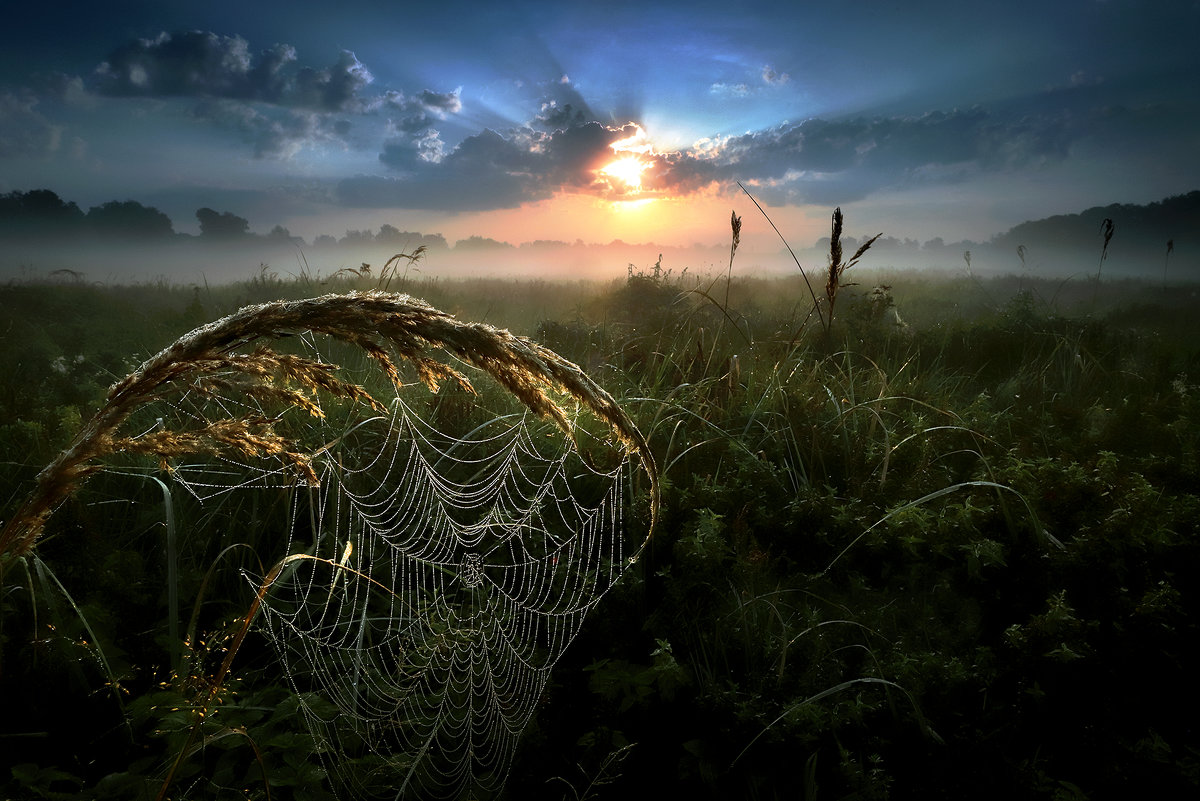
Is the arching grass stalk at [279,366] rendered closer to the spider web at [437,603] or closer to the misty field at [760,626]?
the misty field at [760,626]

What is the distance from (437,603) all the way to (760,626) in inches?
48.5

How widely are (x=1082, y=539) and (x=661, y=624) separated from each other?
1.50 metres

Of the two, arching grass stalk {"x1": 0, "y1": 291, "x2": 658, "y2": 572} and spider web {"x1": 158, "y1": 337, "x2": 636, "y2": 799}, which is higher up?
arching grass stalk {"x1": 0, "y1": 291, "x2": 658, "y2": 572}

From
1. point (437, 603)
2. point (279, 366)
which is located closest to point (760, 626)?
point (437, 603)

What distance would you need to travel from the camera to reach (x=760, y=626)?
237cm

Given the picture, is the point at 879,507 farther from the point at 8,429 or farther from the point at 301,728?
the point at 8,429

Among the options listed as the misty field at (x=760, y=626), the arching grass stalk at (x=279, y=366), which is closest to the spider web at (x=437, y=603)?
the misty field at (x=760, y=626)

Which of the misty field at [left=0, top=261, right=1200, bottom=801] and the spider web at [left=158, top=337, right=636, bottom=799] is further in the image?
the spider web at [left=158, top=337, right=636, bottom=799]

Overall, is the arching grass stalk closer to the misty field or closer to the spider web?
the misty field

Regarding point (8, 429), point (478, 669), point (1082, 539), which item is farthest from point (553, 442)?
point (8, 429)

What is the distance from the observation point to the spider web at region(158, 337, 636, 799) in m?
2.21

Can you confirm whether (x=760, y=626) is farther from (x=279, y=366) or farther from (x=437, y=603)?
(x=279, y=366)

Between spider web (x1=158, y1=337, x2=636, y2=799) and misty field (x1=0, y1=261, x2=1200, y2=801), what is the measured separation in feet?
0.27

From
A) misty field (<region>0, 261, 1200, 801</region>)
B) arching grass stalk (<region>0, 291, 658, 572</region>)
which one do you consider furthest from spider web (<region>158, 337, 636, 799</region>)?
arching grass stalk (<region>0, 291, 658, 572</region>)
